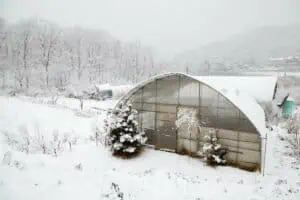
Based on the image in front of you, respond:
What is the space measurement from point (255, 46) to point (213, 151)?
295 ft

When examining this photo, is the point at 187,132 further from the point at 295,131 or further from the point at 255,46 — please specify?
the point at 255,46

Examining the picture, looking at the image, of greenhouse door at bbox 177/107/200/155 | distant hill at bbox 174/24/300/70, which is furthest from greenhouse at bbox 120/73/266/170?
distant hill at bbox 174/24/300/70

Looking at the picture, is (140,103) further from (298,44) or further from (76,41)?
(298,44)

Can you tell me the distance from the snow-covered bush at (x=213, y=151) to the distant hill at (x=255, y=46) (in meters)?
66.3

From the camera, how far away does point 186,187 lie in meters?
8.55

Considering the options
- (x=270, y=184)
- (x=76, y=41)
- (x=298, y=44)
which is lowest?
(x=270, y=184)

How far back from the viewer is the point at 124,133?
37.7ft

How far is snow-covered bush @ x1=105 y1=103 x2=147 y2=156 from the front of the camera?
11.4 metres

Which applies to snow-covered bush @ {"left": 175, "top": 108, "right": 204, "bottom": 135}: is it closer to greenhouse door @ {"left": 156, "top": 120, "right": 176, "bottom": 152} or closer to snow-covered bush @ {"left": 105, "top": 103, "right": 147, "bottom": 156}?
greenhouse door @ {"left": 156, "top": 120, "right": 176, "bottom": 152}

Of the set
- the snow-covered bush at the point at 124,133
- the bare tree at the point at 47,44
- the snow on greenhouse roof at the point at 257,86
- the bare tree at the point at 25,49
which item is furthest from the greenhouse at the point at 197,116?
the bare tree at the point at 47,44

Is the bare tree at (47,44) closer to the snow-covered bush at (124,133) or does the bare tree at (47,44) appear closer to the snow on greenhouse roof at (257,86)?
the snow on greenhouse roof at (257,86)

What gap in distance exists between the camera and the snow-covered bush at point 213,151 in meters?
10.4

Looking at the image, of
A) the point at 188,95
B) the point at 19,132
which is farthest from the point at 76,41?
the point at 188,95

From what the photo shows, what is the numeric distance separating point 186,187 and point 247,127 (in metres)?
3.84
